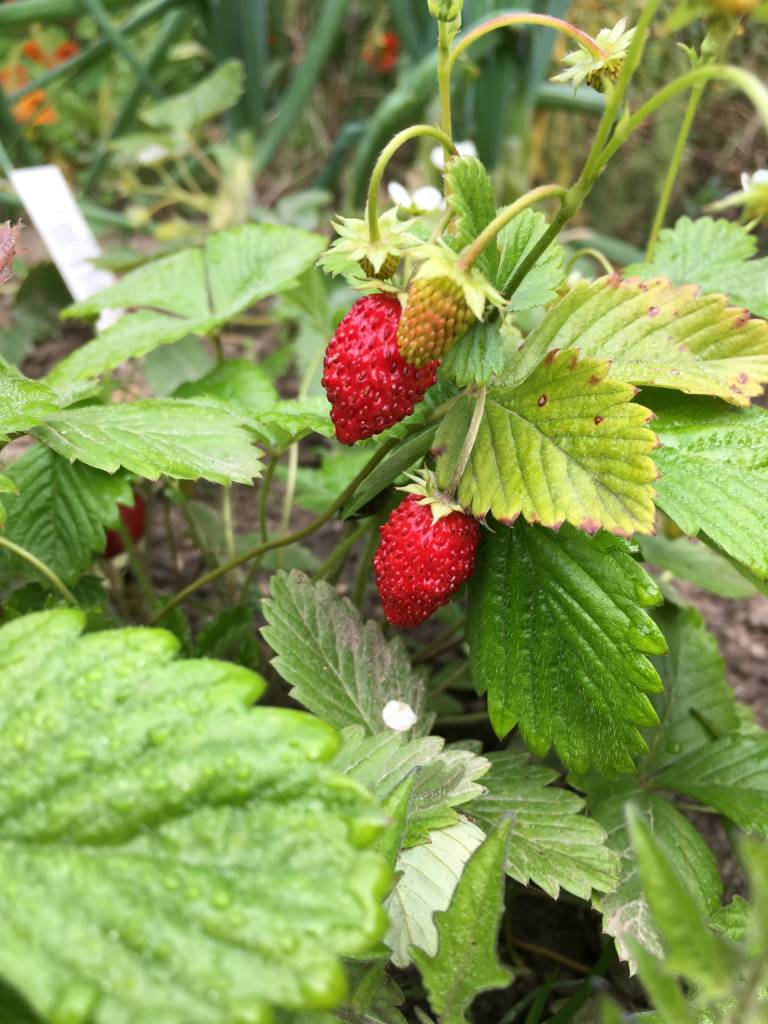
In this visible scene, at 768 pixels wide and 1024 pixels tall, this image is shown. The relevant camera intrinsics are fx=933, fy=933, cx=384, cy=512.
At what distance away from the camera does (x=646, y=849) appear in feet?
1.27

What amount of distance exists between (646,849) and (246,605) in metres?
0.61

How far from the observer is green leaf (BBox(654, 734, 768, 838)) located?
82cm

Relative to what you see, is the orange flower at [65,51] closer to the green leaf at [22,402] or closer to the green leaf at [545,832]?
the green leaf at [22,402]

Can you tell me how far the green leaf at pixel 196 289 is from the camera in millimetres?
998

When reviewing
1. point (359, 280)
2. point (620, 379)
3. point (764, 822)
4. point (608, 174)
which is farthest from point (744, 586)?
point (608, 174)

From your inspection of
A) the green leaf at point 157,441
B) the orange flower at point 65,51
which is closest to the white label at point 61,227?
the green leaf at point 157,441

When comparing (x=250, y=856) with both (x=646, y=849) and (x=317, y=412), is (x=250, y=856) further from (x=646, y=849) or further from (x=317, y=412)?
(x=317, y=412)

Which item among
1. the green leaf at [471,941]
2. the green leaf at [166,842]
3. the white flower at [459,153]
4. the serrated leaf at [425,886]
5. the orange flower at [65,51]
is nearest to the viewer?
the green leaf at [166,842]

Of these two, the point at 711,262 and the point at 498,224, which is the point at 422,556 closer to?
the point at 498,224

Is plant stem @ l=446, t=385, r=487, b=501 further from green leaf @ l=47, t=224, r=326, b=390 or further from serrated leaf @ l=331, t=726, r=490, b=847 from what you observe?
green leaf @ l=47, t=224, r=326, b=390

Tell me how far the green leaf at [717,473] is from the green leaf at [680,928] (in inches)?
12.0

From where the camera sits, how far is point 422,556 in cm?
65

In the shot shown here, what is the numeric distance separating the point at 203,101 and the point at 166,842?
171cm

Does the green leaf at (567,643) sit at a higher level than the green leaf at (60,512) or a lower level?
lower
